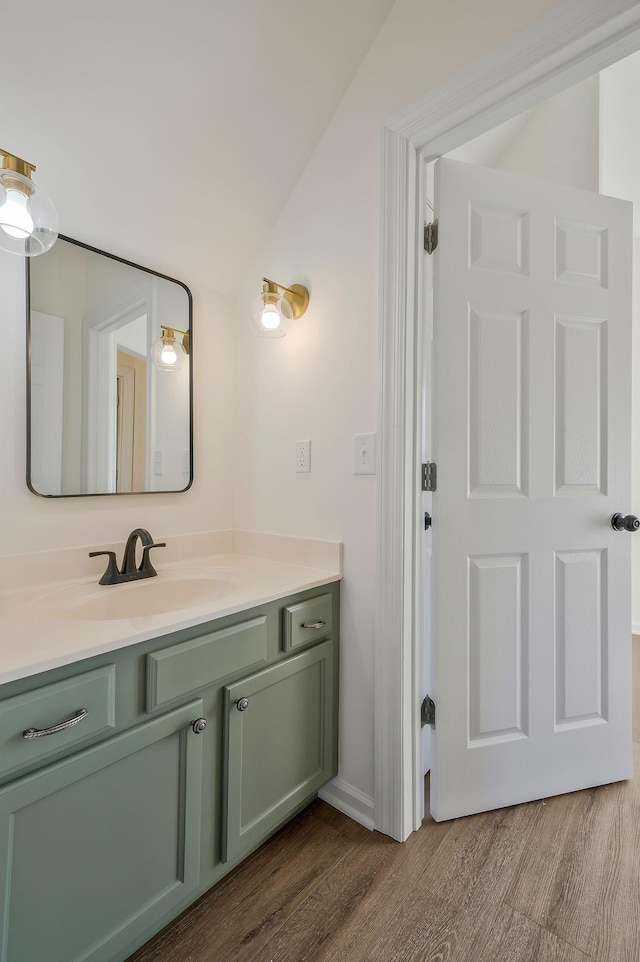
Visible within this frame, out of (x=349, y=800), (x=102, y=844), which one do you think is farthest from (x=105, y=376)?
(x=349, y=800)

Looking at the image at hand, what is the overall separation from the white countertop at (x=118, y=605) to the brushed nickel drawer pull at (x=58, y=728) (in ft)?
0.34

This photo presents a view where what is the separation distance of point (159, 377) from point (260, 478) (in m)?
0.54

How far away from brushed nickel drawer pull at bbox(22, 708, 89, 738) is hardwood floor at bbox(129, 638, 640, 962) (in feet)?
2.21

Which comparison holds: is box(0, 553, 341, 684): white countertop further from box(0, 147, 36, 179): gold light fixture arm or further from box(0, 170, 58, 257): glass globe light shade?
box(0, 147, 36, 179): gold light fixture arm

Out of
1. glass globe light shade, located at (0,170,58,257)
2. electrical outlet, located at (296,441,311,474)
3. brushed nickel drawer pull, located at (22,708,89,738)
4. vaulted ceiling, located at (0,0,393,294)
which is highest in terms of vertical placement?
vaulted ceiling, located at (0,0,393,294)

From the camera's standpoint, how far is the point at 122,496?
1.53 m

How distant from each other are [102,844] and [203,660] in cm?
38

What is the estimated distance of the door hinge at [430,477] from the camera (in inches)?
53.6

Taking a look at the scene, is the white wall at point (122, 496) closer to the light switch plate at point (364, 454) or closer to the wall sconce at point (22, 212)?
the wall sconce at point (22, 212)

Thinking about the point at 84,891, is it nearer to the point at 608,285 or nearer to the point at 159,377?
the point at 159,377

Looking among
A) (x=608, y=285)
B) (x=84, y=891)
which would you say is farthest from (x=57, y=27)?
(x=84, y=891)

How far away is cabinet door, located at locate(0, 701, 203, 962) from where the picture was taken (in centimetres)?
77

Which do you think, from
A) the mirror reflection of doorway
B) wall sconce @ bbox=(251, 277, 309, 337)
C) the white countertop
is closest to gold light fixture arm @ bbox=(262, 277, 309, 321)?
wall sconce @ bbox=(251, 277, 309, 337)

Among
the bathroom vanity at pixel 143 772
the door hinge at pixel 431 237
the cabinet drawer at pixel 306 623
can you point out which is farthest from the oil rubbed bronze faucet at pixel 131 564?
the door hinge at pixel 431 237
